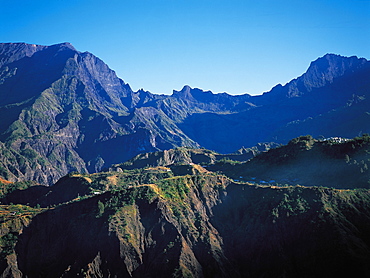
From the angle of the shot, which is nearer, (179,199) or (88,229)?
(88,229)

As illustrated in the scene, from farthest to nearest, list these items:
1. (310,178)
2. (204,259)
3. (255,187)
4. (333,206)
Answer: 1. (310,178)
2. (255,187)
3. (333,206)
4. (204,259)

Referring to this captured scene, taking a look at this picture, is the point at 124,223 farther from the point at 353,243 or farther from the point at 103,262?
the point at 353,243

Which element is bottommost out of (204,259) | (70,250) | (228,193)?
(204,259)

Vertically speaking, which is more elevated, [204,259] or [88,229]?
[88,229]

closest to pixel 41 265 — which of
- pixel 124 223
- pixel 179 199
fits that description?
pixel 124 223

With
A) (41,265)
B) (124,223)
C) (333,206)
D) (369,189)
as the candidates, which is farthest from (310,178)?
(41,265)

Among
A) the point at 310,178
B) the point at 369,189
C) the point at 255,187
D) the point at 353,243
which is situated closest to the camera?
the point at 353,243

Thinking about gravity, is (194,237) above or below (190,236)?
below
